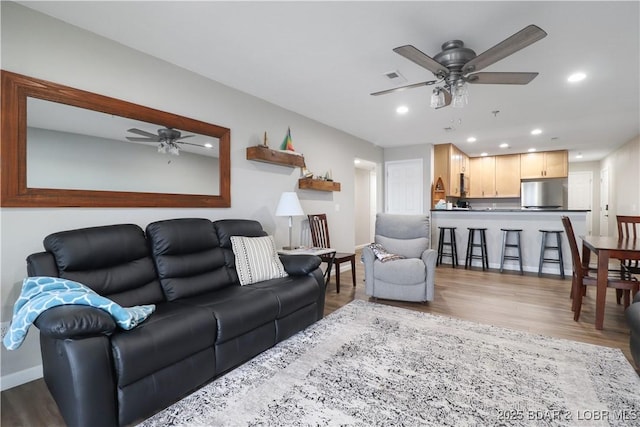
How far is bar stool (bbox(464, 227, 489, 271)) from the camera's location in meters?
5.50

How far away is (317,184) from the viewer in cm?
456

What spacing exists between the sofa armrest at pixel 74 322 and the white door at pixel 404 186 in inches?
231

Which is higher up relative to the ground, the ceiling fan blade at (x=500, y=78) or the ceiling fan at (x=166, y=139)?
the ceiling fan blade at (x=500, y=78)

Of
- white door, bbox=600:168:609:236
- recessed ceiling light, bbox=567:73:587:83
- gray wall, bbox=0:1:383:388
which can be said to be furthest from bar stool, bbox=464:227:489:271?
white door, bbox=600:168:609:236

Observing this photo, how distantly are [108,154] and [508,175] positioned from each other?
8141mm

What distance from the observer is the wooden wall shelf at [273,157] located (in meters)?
3.57

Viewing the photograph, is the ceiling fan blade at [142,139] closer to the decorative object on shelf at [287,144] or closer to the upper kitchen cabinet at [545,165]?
the decorative object on shelf at [287,144]

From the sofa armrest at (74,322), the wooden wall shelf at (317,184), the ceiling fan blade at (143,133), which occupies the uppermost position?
the ceiling fan blade at (143,133)

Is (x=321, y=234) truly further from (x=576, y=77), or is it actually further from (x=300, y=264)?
(x=576, y=77)

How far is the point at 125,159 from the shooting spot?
256cm

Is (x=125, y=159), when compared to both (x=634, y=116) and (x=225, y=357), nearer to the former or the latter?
(x=225, y=357)

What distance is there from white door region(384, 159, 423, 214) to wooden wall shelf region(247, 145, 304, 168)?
3096 millimetres

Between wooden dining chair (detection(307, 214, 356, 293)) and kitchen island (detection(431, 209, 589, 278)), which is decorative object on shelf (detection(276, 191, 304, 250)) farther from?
kitchen island (detection(431, 209, 589, 278))

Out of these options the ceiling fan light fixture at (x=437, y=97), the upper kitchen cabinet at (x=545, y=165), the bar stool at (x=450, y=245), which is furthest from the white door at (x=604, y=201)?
the ceiling fan light fixture at (x=437, y=97)
